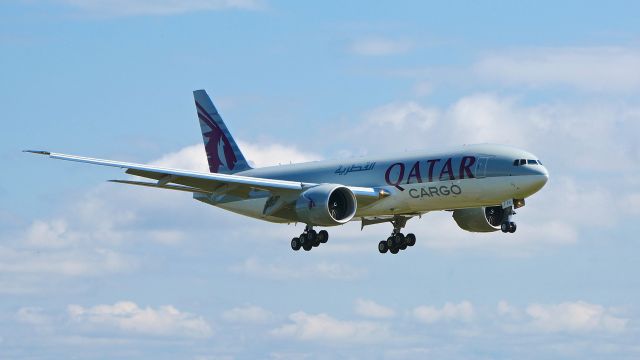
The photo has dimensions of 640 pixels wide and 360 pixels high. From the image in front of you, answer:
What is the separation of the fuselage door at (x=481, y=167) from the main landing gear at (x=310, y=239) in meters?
9.77

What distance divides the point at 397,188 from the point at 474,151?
Answer: 179 inches

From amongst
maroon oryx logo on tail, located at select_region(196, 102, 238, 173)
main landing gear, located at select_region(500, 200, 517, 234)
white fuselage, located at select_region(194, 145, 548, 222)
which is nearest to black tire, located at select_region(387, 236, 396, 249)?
white fuselage, located at select_region(194, 145, 548, 222)

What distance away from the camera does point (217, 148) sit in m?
90.3

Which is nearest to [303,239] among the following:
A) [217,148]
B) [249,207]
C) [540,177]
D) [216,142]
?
[249,207]

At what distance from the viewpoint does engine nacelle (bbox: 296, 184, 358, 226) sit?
74125 millimetres

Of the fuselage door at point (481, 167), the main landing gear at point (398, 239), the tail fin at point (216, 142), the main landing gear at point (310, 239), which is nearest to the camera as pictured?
the fuselage door at point (481, 167)

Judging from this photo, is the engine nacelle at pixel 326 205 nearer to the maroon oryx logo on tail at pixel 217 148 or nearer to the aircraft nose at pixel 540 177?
the aircraft nose at pixel 540 177

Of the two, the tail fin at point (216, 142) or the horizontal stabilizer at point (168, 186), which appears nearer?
the horizontal stabilizer at point (168, 186)

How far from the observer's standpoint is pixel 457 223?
269 ft

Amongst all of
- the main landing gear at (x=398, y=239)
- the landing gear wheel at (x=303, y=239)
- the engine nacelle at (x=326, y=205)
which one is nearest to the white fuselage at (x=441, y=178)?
the landing gear wheel at (x=303, y=239)

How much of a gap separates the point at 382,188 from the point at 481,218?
6.97 meters

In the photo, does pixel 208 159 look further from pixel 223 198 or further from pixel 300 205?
pixel 300 205

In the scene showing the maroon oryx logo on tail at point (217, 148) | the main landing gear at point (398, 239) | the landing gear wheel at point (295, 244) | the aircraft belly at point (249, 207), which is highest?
the maroon oryx logo on tail at point (217, 148)

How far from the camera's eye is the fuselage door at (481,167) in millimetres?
72438
